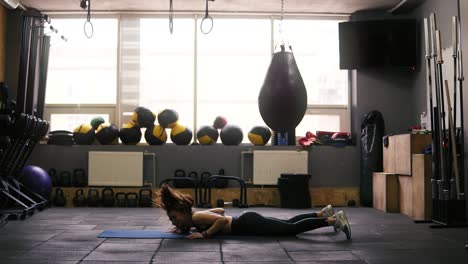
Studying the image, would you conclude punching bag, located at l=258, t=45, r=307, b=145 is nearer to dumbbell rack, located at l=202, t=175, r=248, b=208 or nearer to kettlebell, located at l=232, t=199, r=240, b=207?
dumbbell rack, located at l=202, t=175, r=248, b=208

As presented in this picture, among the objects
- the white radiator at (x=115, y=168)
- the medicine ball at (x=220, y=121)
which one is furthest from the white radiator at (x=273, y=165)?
the white radiator at (x=115, y=168)

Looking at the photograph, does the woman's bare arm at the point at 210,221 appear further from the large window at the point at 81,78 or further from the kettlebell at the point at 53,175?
the large window at the point at 81,78

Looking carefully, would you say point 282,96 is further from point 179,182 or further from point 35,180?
point 35,180

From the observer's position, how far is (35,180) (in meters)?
6.98

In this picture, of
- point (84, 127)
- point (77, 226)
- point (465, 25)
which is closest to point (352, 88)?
point (465, 25)

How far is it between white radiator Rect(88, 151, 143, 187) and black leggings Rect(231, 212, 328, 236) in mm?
3411

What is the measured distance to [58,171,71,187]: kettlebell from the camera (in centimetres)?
784

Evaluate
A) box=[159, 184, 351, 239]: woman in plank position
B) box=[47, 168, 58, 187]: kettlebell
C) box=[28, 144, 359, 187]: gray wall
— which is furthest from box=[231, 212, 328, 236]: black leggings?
box=[47, 168, 58, 187]: kettlebell

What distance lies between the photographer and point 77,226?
17.8 feet

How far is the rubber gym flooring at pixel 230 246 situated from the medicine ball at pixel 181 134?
215 centimetres

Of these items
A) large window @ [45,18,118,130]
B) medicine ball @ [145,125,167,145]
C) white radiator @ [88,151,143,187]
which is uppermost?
large window @ [45,18,118,130]

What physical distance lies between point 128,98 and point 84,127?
2.62 feet

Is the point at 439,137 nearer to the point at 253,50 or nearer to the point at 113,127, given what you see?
the point at 253,50

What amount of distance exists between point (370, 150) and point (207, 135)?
2377 millimetres
